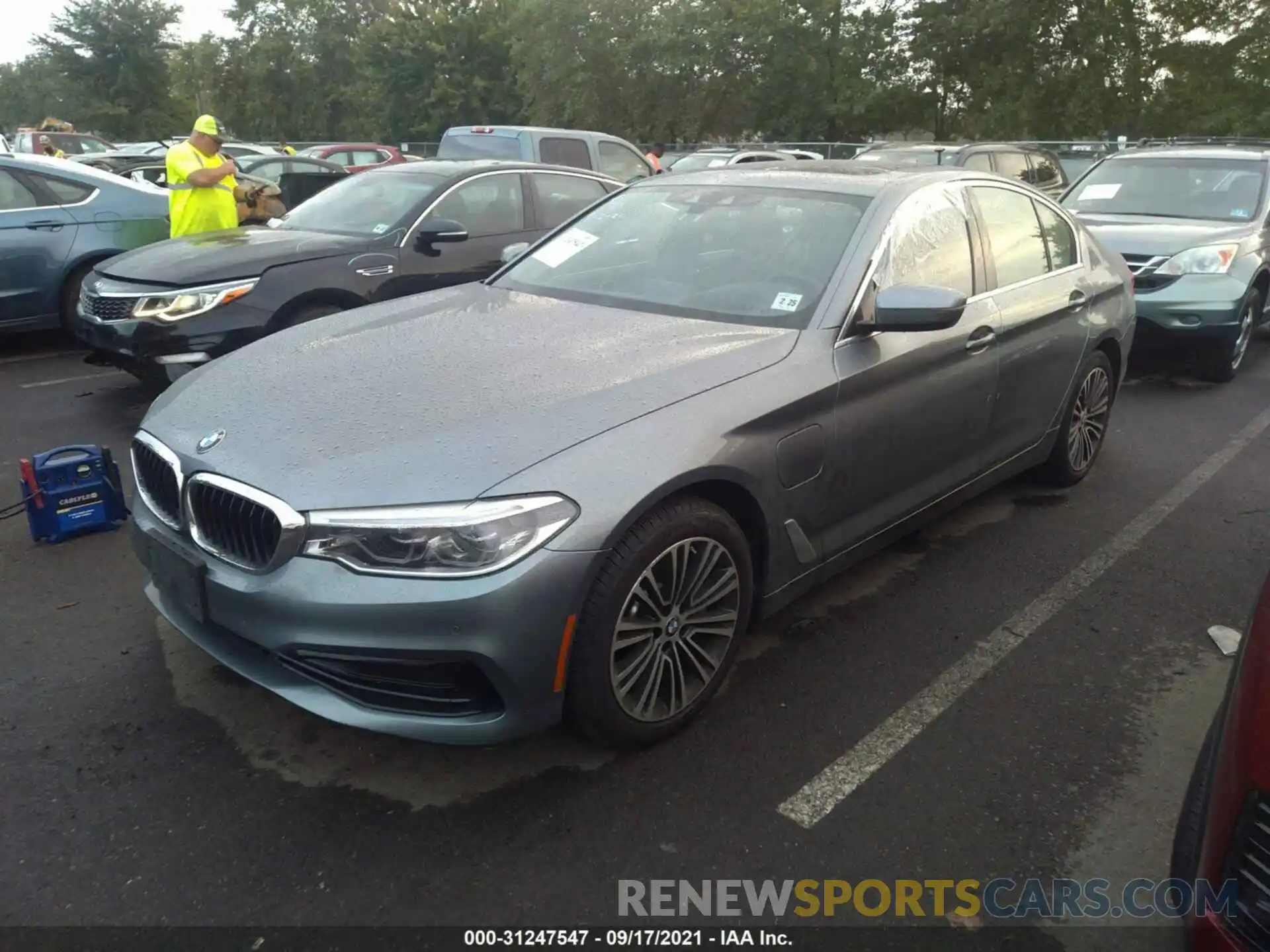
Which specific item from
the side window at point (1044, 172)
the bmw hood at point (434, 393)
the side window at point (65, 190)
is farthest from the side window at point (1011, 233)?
the side window at point (1044, 172)

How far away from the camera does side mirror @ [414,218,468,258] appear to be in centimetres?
613

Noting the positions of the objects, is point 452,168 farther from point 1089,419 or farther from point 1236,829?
point 1236,829

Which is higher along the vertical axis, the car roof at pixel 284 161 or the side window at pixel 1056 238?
the side window at pixel 1056 238

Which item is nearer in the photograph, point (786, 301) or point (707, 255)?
point (786, 301)

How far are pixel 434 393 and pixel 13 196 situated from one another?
21.1ft

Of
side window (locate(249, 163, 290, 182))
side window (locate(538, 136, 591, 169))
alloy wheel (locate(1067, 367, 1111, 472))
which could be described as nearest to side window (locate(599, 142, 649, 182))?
side window (locate(538, 136, 591, 169))

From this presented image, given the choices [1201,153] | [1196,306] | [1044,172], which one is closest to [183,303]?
[1196,306]

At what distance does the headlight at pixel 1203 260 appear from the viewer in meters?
7.22

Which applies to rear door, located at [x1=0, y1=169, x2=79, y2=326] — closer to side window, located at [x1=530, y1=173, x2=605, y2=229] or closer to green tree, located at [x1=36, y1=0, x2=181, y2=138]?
side window, located at [x1=530, y1=173, x2=605, y2=229]

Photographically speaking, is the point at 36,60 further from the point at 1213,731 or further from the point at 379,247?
the point at 1213,731

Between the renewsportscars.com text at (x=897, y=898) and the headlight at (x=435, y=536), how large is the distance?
88cm

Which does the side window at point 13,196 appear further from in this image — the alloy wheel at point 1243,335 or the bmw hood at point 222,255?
the alloy wheel at point 1243,335

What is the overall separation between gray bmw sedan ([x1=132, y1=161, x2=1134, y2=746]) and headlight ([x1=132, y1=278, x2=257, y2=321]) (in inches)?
84.6

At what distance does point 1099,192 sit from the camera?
863cm
